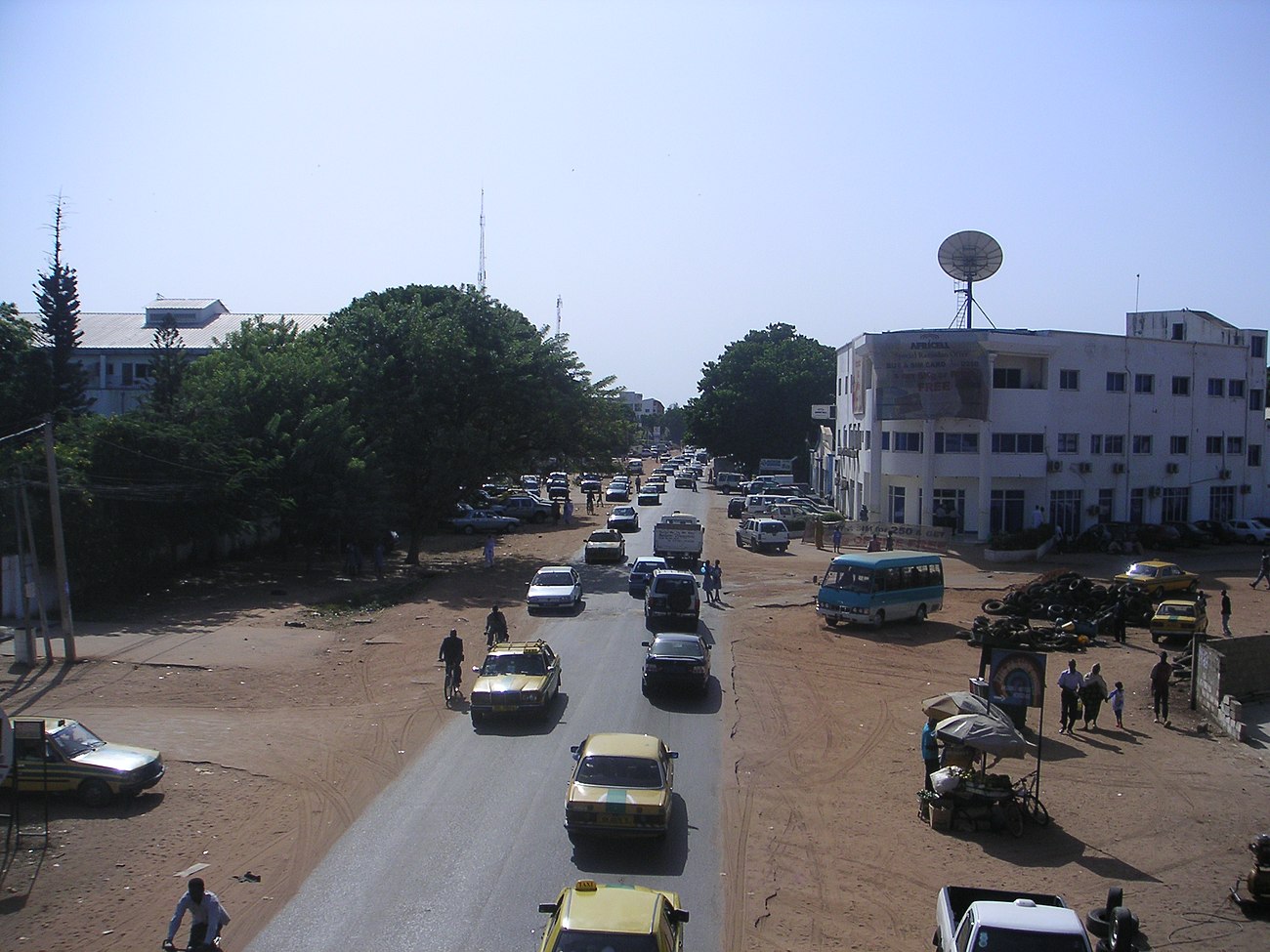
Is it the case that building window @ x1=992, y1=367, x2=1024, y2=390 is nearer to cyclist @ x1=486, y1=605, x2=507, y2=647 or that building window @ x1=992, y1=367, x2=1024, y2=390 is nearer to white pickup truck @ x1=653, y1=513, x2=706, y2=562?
white pickup truck @ x1=653, y1=513, x2=706, y2=562


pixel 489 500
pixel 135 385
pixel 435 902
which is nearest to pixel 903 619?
pixel 435 902

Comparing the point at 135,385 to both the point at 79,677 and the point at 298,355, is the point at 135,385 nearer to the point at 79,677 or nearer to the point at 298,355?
the point at 298,355

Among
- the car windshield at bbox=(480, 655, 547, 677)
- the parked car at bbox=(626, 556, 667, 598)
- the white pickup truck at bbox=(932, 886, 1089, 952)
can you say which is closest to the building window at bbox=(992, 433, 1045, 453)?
the parked car at bbox=(626, 556, 667, 598)

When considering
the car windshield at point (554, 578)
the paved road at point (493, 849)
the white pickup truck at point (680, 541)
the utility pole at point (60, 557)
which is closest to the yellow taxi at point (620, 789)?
the paved road at point (493, 849)

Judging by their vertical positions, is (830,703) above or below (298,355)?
below

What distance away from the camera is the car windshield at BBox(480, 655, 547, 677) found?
2069cm

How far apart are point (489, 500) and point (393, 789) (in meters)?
46.9

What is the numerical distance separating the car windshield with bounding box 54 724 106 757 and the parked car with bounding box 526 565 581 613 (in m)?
17.6

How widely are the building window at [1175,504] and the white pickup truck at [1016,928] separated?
52.0 m

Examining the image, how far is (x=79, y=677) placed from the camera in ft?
78.2

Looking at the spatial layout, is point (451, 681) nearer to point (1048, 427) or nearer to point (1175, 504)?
point (1048, 427)

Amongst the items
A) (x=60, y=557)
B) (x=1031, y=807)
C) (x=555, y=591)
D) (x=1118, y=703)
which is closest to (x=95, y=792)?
(x=60, y=557)

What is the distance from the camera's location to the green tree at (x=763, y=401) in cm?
9262

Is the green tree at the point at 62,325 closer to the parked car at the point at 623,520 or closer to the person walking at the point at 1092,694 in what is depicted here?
the parked car at the point at 623,520
